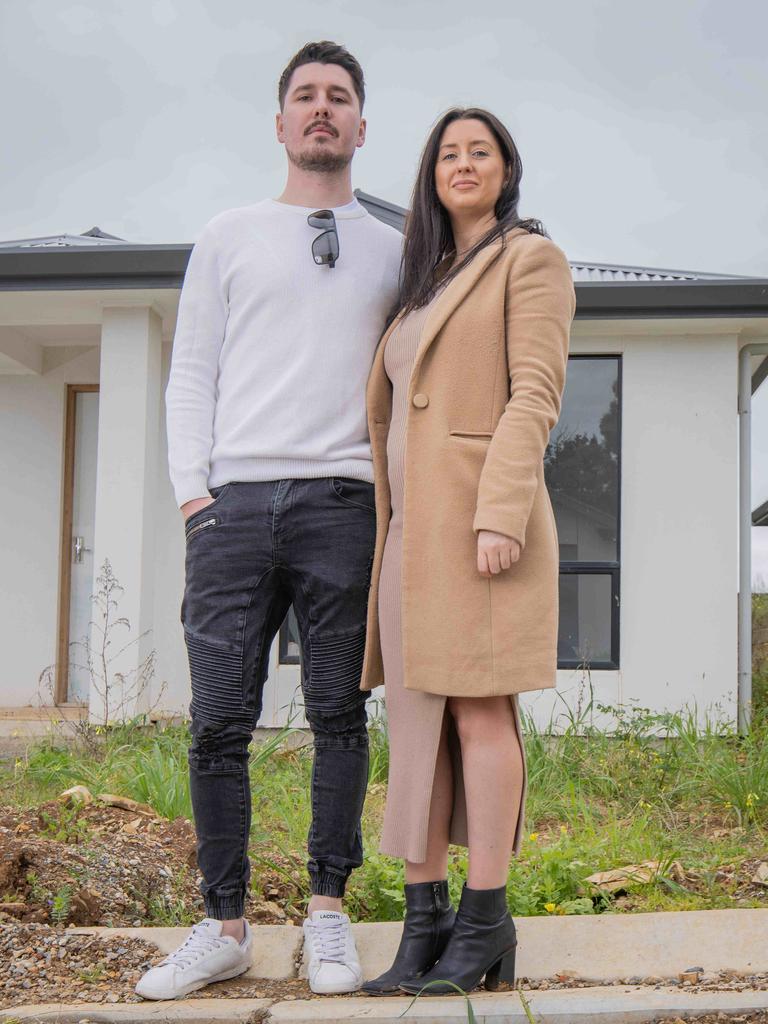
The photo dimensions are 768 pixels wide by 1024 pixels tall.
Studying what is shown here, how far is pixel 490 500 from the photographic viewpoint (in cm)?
214

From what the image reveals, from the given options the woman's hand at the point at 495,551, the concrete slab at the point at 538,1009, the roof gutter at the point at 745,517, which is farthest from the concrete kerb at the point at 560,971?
the roof gutter at the point at 745,517

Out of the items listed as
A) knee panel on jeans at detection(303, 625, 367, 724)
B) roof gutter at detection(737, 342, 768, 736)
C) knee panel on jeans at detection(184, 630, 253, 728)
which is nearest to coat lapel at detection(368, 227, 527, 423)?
knee panel on jeans at detection(303, 625, 367, 724)

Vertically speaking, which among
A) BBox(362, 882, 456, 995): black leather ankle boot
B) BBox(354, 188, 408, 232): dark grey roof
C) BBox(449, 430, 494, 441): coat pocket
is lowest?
BBox(362, 882, 456, 995): black leather ankle boot

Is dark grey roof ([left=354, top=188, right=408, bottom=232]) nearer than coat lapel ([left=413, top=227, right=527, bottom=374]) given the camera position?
No

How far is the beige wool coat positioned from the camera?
2.17m

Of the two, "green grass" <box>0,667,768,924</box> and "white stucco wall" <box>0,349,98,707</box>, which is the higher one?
"white stucco wall" <box>0,349,98,707</box>

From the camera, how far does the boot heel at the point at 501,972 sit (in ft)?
7.32

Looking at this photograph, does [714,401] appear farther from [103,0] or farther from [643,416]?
[103,0]

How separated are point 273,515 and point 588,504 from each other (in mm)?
4824

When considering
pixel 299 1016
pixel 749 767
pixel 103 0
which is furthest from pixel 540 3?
pixel 299 1016

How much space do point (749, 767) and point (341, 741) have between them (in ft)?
8.04

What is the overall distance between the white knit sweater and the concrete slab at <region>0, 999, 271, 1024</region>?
1.14 metres

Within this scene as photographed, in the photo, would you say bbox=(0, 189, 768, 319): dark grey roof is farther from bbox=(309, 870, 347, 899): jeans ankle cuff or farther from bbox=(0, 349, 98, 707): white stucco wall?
bbox=(309, 870, 347, 899): jeans ankle cuff

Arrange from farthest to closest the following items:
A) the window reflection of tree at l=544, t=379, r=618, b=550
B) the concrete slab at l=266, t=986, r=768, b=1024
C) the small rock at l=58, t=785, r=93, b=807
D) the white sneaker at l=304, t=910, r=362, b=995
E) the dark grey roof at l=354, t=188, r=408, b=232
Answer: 1. the dark grey roof at l=354, t=188, r=408, b=232
2. the window reflection of tree at l=544, t=379, r=618, b=550
3. the small rock at l=58, t=785, r=93, b=807
4. the white sneaker at l=304, t=910, r=362, b=995
5. the concrete slab at l=266, t=986, r=768, b=1024
